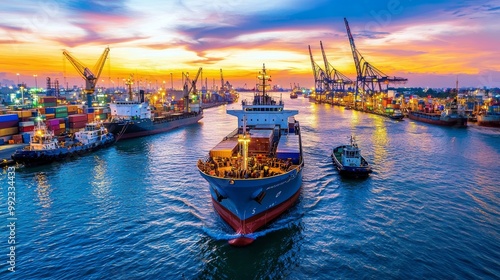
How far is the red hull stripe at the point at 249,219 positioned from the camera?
22078 mm

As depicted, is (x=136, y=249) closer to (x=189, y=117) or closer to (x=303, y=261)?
(x=303, y=261)

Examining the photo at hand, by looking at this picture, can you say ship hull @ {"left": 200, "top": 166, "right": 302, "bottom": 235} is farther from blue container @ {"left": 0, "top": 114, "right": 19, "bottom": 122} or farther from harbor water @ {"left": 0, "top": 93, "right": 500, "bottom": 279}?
blue container @ {"left": 0, "top": 114, "right": 19, "bottom": 122}

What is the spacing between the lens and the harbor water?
1900 cm

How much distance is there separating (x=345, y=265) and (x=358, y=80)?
157 metres

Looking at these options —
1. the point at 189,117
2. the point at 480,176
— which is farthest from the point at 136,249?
the point at 189,117

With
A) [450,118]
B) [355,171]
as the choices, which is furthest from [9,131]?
[450,118]

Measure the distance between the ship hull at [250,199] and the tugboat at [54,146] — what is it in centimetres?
3180

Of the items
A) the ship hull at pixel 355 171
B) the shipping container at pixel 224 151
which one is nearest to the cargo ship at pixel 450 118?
the ship hull at pixel 355 171

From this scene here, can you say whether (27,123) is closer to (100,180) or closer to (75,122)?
(75,122)

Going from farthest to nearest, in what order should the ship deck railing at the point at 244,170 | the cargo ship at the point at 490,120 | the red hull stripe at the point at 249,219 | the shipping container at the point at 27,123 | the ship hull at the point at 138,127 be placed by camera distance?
the cargo ship at the point at 490,120
the ship hull at the point at 138,127
the shipping container at the point at 27,123
the ship deck railing at the point at 244,170
the red hull stripe at the point at 249,219

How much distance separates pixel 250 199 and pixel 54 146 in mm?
38312

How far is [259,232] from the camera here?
907 inches

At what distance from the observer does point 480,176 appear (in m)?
38.1

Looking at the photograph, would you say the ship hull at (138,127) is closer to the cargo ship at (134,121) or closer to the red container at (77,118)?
the cargo ship at (134,121)
